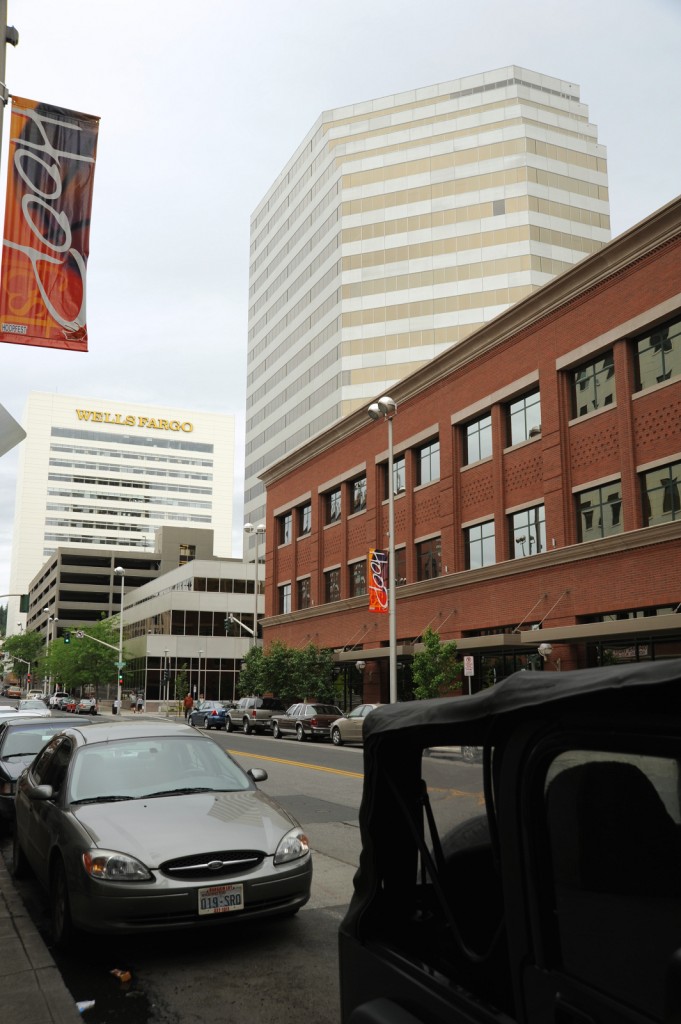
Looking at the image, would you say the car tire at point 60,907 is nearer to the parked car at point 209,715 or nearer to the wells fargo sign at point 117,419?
the parked car at point 209,715

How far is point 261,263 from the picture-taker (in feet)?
307

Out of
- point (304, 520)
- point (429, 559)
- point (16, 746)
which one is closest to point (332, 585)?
point (304, 520)

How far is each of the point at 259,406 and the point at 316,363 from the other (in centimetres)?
1684

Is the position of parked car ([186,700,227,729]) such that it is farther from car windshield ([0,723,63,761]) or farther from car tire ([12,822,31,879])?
car tire ([12,822,31,879])

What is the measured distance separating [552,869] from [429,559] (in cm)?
3448

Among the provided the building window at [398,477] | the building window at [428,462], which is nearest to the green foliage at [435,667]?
the building window at [428,462]

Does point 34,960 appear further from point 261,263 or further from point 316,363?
point 261,263

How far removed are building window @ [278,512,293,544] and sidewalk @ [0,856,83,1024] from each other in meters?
44.3

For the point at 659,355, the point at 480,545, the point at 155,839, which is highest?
the point at 659,355

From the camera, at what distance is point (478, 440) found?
34438 mm

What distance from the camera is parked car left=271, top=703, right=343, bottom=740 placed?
32688 millimetres

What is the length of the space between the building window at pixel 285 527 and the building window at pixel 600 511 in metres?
24.9

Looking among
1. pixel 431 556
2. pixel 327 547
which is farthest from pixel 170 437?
pixel 431 556

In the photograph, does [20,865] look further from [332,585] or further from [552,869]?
[332,585]
